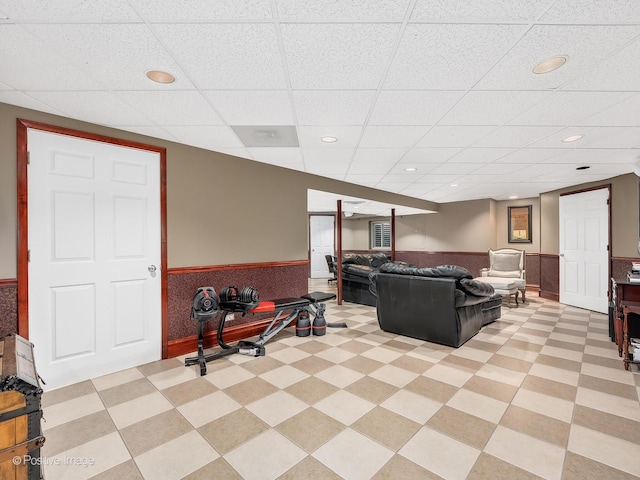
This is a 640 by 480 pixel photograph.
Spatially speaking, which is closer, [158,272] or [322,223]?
[158,272]

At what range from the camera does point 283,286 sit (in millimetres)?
4426

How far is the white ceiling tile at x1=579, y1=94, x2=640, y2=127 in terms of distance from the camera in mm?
2377

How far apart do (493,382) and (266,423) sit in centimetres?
202

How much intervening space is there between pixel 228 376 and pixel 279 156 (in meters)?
2.66

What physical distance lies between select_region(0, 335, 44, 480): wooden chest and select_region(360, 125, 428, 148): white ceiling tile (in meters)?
2.98

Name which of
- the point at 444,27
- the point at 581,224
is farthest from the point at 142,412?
the point at 581,224

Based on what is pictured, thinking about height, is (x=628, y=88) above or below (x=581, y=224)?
above

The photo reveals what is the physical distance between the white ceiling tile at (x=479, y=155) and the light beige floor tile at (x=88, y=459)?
4.31 metres

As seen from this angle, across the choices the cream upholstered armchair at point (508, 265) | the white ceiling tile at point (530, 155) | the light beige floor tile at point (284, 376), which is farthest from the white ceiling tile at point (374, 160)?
the cream upholstered armchair at point (508, 265)

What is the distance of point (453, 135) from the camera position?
3131 millimetres

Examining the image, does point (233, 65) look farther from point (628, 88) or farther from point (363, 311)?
point (363, 311)

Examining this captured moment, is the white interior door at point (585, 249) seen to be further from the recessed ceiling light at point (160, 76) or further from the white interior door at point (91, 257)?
the white interior door at point (91, 257)

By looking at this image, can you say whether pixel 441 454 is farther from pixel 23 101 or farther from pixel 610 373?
pixel 23 101

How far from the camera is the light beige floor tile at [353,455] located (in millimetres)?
1623
